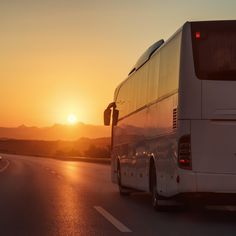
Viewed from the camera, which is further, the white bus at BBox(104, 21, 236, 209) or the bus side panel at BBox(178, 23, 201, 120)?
the bus side panel at BBox(178, 23, 201, 120)

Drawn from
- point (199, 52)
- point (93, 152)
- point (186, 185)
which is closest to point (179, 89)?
point (199, 52)

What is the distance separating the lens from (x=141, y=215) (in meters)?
12.6

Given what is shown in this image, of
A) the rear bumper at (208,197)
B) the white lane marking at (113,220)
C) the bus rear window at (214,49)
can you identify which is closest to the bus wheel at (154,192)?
the white lane marking at (113,220)

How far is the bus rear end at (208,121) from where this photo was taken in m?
11.2

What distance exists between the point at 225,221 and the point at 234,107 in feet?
7.31

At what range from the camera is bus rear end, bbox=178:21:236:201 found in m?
11.2

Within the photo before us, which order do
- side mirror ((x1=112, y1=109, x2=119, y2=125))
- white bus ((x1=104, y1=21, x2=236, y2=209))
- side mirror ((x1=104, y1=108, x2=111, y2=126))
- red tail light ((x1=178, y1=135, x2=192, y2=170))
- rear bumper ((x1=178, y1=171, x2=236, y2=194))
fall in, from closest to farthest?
rear bumper ((x1=178, y1=171, x2=236, y2=194))
white bus ((x1=104, y1=21, x2=236, y2=209))
red tail light ((x1=178, y1=135, x2=192, y2=170))
side mirror ((x1=112, y1=109, x2=119, y2=125))
side mirror ((x1=104, y1=108, x2=111, y2=126))

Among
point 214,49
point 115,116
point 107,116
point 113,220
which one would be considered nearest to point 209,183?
point 113,220

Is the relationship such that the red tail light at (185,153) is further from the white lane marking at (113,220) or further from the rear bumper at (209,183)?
the white lane marking at (113,220)

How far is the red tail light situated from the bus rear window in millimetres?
1167

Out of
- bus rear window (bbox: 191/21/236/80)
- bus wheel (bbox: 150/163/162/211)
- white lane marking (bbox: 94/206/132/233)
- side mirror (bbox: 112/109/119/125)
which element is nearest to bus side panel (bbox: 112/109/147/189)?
side mirror (bbox: 112/109/119/125)

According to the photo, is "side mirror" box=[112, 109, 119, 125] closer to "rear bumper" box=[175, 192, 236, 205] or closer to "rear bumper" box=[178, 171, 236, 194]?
"rear bumper" box=[175, 192, 236, 205]

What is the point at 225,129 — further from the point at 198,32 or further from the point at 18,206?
the point at 18,206

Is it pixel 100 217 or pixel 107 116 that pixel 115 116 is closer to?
pixel 107 116
